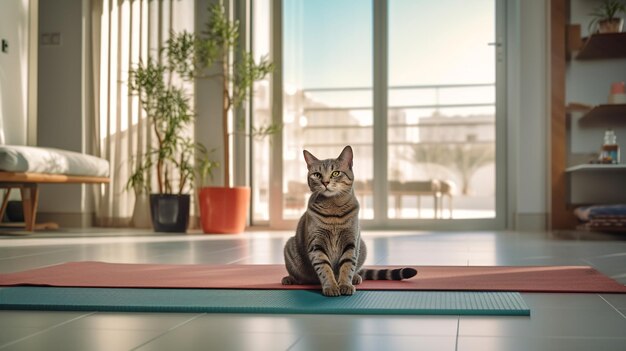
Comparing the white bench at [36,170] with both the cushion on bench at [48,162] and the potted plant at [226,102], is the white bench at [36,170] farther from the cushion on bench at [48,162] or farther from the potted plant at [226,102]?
the potted plant at [226,102]

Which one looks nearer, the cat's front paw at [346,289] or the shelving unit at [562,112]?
the cat's front paw at [346,289]

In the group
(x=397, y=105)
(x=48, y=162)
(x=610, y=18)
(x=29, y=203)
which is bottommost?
(x=29, y=203)

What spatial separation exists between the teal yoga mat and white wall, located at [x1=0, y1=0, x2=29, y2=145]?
3.93 m

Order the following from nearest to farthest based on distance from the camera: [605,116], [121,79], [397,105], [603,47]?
1. [603,47]
2. [605,116]
3. [397,105]
4. [121,79]

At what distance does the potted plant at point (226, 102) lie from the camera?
554cm

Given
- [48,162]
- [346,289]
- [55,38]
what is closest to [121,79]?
[55,38]

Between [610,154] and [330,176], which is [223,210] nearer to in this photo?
[610,154]

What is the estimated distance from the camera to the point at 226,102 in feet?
19.4

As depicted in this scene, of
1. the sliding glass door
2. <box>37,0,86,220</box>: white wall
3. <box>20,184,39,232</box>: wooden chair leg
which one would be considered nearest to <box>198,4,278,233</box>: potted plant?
the sliding glass door

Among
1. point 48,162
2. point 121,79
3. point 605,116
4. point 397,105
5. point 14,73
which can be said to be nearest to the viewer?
point 48,162

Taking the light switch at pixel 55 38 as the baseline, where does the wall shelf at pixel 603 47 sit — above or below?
below

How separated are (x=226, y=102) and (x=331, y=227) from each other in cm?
393

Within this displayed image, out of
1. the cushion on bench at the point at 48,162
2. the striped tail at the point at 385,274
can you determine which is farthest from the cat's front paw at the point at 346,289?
the cushion on bench at the point at 48,162

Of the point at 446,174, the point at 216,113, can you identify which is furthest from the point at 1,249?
the point at 446,174
